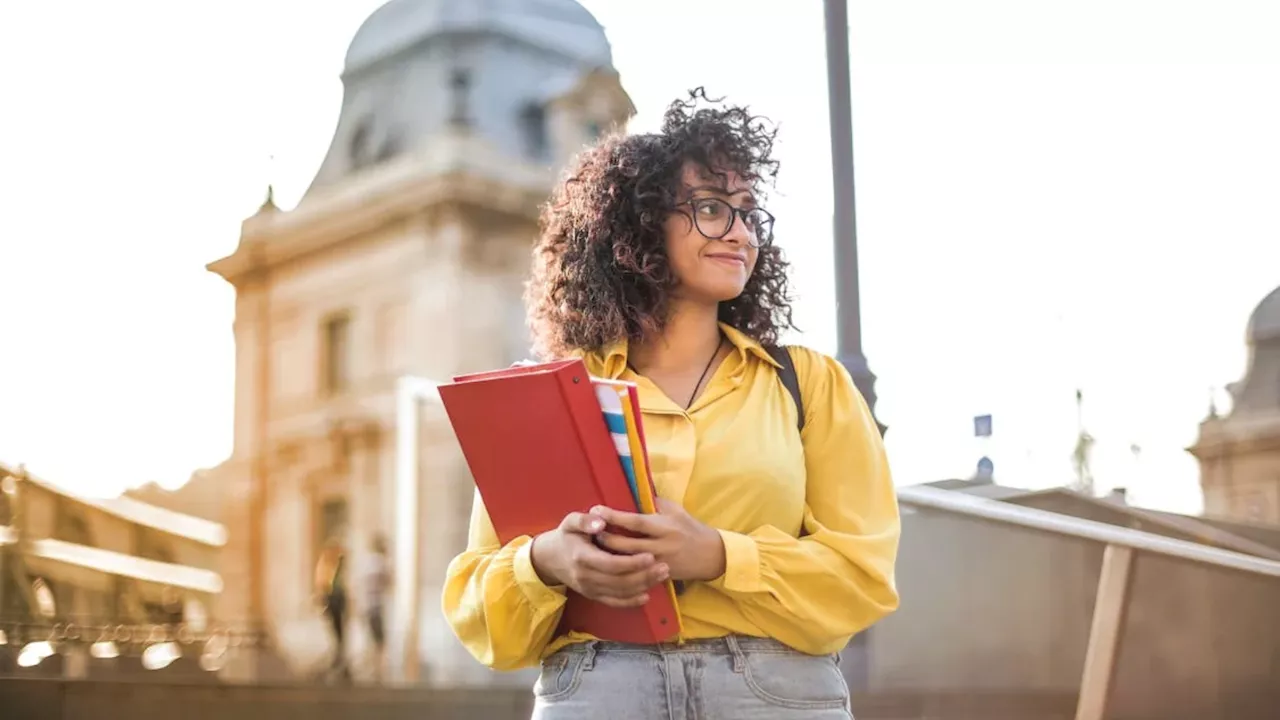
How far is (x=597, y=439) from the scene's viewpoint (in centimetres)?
171

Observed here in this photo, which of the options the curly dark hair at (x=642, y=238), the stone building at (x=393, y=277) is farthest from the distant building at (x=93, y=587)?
the curly dark hair at (x=642, y=238)

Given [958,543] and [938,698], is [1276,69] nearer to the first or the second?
[958,543]

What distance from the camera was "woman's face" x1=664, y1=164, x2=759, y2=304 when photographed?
6.53 feet

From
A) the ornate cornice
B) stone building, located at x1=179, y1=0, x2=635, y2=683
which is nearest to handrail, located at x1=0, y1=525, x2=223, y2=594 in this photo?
stone building, located at x1=179, y1=0, x2=635, y2=683

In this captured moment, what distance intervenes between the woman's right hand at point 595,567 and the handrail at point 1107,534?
2.45 metres

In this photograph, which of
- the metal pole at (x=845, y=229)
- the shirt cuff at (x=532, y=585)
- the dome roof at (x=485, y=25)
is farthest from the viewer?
the dome roof at (x=485, y=25)

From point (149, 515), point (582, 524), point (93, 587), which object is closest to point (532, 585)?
point (582, 524)

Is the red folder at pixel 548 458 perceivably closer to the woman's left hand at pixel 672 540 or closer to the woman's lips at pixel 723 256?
the woman's left hand at pixel 672 540

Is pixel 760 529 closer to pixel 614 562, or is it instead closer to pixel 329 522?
pixel 614 562

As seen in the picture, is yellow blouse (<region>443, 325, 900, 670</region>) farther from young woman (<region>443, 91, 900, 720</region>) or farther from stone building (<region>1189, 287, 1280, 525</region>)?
A: stone building (<region>1189, 287, 1280, 525</region>)

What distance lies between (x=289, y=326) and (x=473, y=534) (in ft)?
24.1

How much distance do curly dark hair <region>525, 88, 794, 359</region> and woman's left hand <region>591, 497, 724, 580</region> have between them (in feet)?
1.25

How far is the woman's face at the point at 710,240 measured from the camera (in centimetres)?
199

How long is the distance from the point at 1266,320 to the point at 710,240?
3.00m
